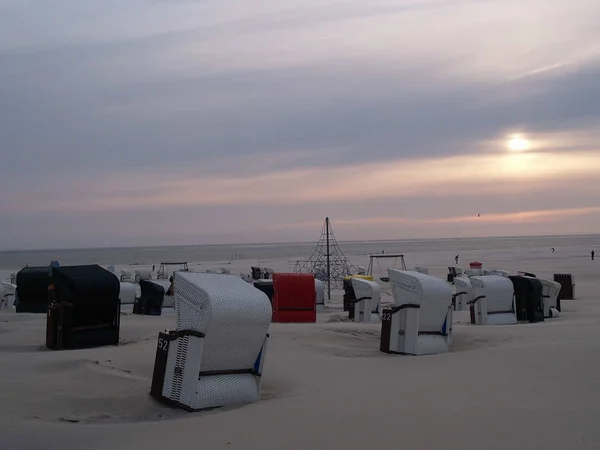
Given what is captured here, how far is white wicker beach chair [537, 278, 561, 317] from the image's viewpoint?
20.0 m

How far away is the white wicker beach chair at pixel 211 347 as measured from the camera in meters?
7.27

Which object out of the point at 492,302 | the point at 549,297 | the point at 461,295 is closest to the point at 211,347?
the point at 492,302

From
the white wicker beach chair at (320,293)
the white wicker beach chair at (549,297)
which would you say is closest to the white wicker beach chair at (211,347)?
the white wicker beach chair at (549,297)

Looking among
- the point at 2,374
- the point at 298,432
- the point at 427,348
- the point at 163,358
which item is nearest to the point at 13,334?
the point at 2,374

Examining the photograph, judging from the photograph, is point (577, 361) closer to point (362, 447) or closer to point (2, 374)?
point (362, 447)

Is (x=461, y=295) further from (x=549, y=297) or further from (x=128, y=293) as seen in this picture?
(x=128, y=293)

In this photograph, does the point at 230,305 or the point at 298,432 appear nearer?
the point at 298,432

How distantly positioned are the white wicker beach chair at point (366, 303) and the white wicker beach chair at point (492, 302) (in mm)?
3348

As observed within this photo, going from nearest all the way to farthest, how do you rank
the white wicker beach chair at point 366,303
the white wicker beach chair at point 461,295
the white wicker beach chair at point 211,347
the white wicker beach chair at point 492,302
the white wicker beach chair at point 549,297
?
the white wicker beach chair at point 211,347 < the white wicker beach chair at point 492,302 < the white wicker beach chair at point 366,303 < the white wicker beach chair at point 549,297 < the white wicker beach chair at point 461,295

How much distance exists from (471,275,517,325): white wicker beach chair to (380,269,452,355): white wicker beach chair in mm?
5544

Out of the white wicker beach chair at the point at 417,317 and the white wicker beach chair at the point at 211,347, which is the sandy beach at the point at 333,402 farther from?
the white wicker beach chair at the point at 417,317

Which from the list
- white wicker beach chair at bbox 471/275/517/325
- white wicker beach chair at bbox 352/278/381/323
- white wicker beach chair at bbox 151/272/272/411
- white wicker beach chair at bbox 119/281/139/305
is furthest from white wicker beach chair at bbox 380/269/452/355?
white wicker beach chair at bbox 119/281/139/305

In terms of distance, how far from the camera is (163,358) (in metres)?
7.62

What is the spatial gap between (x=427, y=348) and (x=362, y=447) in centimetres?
594
